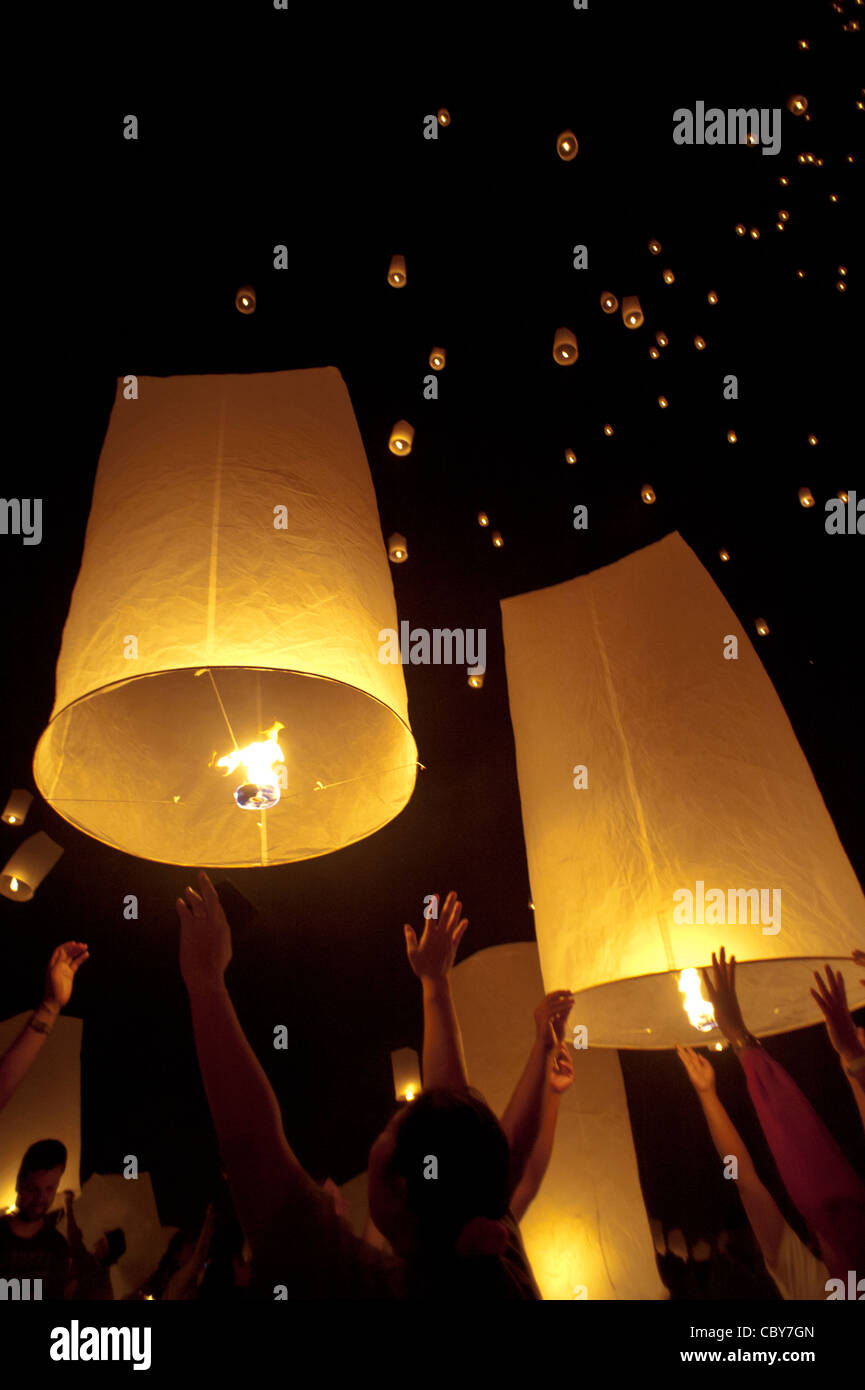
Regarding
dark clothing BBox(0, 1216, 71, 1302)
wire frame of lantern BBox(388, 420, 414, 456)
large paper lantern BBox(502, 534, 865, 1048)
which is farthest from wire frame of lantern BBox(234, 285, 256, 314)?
dark clothing BBox(0, 1216, 71, 1302)

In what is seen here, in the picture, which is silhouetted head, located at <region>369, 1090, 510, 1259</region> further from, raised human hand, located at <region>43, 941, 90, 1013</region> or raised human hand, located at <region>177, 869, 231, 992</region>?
raised human hand, located at <region>43, 941, 90, 1013</region>

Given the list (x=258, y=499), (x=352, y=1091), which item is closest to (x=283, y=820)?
(x=258, y=499)

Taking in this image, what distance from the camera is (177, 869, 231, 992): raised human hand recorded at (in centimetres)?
128

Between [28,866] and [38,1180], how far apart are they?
189 centimetres

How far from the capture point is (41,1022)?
6.98ft

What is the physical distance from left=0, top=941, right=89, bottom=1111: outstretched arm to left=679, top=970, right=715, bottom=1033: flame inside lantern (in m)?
1.61

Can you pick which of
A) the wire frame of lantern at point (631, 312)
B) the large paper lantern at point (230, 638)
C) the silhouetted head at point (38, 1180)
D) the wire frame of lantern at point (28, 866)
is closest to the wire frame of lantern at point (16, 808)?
the wire frame of lantern at point (28, 866)

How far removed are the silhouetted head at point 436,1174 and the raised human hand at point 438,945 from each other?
66 centimetres

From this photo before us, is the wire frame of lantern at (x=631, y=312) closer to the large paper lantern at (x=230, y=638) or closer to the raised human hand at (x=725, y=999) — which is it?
the large paper lantern at (x=230, y=638)

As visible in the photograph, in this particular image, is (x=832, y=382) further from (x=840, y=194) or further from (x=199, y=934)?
(x=199, y=934)

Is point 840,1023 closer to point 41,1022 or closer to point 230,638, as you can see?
point 230,638

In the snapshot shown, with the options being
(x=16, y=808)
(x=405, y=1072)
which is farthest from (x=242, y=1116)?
(x=405, y=1072)
